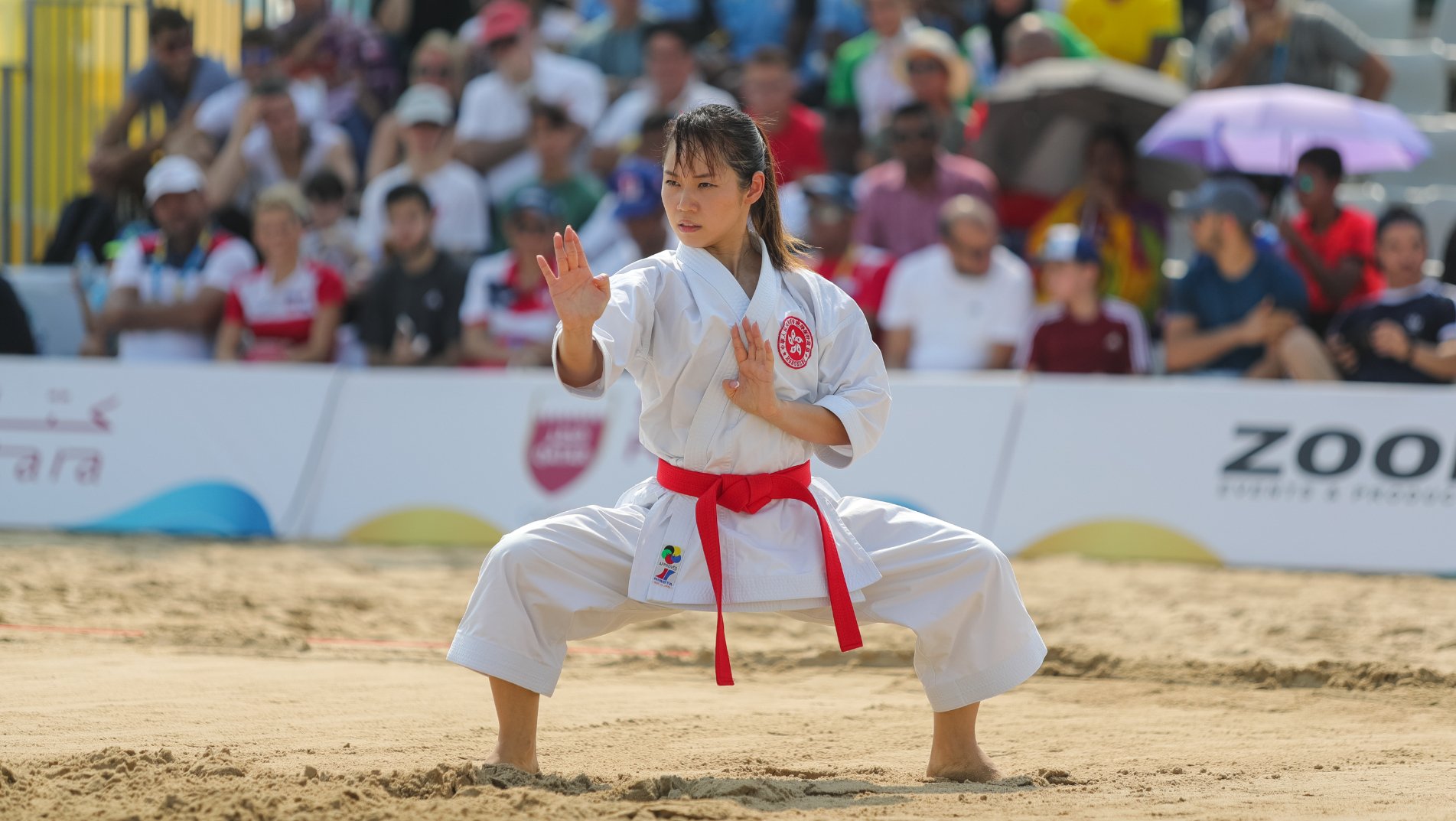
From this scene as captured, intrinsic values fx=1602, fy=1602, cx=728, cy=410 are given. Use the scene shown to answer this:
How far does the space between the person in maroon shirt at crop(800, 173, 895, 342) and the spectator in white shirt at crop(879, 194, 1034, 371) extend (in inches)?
9.4

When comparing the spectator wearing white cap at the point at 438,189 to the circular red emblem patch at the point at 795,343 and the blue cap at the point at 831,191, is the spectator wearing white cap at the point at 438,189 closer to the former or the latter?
the blue cap at the point at 831,191

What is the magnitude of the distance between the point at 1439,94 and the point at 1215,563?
519cm

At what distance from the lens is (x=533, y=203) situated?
30.0 feet

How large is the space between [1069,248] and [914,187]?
1.40 metres

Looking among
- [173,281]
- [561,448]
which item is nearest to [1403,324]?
[561,448]

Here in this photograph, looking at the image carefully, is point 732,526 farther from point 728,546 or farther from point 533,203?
point 533,203

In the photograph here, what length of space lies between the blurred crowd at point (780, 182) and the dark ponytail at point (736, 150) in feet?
14.7

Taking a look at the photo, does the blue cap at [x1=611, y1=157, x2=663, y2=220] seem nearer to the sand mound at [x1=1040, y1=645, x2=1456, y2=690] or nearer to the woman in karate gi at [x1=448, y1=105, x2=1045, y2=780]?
the sand mound at [x1=1040, y1=645, x2=1456, y2=690]

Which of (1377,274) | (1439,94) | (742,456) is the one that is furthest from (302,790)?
(1439,94)

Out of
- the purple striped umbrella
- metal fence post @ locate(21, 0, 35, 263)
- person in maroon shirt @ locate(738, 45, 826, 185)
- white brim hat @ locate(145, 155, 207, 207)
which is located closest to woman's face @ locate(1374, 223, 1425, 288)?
the purple striped umbrella

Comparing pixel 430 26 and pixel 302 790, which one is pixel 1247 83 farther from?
pixel 302 790

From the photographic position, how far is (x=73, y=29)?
12047 millimetres

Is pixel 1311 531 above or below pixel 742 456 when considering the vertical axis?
below

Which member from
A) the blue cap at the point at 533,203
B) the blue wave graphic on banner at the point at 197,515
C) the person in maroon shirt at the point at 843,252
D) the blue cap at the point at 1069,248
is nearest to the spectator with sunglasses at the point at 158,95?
the blue cap at the point at 533,203
